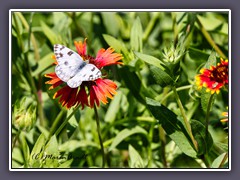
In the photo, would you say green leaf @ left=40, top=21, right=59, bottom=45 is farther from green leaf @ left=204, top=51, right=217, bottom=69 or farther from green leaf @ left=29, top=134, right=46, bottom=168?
green leaf @ left=204, top=51, right=217, bottom=69

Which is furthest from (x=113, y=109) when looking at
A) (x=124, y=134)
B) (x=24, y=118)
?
(x=24, y=118)

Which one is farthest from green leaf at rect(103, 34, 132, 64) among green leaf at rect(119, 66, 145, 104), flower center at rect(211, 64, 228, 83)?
flower center at rect(211, 64, 228, 83)

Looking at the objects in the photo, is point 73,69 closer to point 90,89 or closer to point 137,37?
point 90,89

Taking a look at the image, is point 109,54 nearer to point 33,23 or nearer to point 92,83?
point 92,83

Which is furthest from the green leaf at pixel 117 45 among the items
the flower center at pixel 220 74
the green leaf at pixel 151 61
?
the flower center at pixel 220 74

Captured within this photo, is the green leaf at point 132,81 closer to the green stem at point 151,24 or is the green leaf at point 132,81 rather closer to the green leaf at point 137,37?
the green leaf at point 137,37
